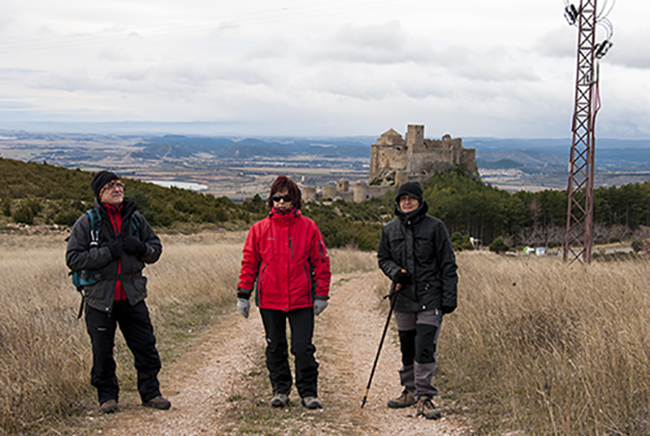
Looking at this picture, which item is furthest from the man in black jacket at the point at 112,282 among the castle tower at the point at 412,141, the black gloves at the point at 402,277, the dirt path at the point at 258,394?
the castle tower at the point at 412,141

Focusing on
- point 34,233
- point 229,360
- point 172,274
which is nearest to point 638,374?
point 229,360

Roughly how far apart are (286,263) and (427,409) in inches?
59.8

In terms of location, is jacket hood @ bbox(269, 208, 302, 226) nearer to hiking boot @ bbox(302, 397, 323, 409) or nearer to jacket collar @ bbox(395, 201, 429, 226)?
jacket collar @ bbox(395, 201, 429, 226)

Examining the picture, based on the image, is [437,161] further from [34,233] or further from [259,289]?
[259,289]

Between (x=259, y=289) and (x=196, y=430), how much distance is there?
3.76 ft

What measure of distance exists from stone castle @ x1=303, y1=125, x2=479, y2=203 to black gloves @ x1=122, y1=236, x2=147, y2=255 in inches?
2168

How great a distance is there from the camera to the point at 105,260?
386 cm

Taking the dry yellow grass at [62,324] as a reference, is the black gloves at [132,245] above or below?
above

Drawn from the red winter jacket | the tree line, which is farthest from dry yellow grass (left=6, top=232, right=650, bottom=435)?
the tree line

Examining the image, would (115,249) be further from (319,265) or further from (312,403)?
(312,403)

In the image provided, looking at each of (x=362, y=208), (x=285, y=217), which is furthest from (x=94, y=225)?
(x=362, y=208)

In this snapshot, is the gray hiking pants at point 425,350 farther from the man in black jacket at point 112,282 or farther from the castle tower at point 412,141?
the castle tower at point 412,141

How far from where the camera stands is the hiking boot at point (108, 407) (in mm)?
3855

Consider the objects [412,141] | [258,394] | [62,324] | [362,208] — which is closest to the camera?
[258,394]
